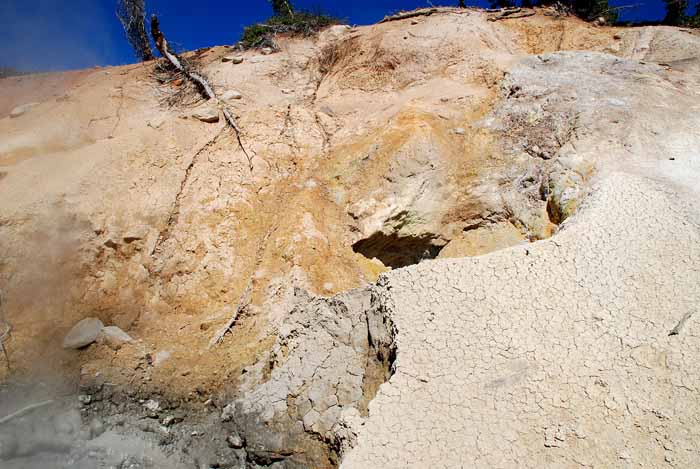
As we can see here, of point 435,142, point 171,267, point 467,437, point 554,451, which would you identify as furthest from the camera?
point 435,142

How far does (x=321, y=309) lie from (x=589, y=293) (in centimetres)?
198

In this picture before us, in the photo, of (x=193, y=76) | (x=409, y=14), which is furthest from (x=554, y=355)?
(x=409, y=14)

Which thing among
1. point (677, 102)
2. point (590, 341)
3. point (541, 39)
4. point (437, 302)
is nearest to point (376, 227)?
point (437, 302)

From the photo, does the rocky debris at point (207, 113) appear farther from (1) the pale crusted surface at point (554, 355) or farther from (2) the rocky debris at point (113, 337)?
(1) the pale crusted surface at point (554, 355)

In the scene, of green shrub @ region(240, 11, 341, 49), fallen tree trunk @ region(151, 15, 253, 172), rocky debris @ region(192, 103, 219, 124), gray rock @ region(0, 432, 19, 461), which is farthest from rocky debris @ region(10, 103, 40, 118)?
gray rock @ region(0, 432, 19, 461)

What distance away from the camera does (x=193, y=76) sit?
651 cm

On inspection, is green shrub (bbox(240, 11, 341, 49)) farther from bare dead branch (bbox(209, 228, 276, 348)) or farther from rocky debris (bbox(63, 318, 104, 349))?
rocky debris (bbox(63, 318, 104, 349))

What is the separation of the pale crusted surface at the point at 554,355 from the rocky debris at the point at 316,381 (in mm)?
298

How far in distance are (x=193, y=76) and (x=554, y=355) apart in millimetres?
6311

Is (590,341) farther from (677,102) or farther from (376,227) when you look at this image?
(677,102)

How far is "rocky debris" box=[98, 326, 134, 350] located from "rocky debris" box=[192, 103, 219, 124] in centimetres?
303

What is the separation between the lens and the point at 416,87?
6.19 meters

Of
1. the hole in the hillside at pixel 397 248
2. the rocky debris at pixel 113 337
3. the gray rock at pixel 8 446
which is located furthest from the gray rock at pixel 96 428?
the hole in the hillside at pixel 397 248

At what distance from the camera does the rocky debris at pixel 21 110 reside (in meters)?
6.09
